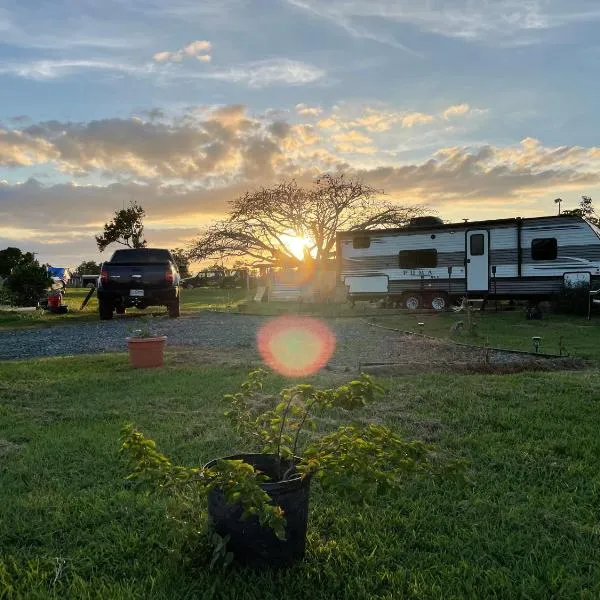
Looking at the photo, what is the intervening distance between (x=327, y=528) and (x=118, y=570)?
39.4 inches

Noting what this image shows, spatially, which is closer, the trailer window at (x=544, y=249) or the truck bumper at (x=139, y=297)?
the truck bumper at (x=139, y=297)

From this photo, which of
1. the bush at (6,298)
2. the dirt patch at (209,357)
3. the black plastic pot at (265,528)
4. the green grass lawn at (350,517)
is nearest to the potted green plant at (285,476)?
the black plastic pot at (265,528)

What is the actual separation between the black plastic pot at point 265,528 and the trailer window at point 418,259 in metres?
17.1

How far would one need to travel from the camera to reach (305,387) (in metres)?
2.57

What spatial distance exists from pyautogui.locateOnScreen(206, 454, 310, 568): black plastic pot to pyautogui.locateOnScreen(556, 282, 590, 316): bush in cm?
1460

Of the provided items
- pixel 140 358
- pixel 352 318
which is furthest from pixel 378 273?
pixel 140 358

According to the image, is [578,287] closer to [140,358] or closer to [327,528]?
[140,358]

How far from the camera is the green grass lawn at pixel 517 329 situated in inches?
383

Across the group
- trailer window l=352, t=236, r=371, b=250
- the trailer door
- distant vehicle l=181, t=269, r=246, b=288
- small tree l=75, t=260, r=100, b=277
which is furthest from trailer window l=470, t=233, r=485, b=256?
small tree l=75, t=260, r=100, b=277

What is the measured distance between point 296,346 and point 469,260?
1018cm

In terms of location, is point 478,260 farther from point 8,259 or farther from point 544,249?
point 8,259

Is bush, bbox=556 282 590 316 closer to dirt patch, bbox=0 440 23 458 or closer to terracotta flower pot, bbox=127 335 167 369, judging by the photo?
terracotta flower pot, bbox=127 335 167 369

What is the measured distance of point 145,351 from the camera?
7.78 metres

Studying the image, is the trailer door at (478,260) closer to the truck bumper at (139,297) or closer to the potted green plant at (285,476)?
the truck bumper at (139,297)
